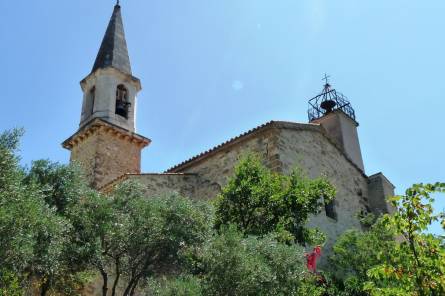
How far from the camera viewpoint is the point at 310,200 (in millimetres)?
10930

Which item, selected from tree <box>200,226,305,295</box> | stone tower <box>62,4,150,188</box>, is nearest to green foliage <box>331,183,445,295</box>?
tree <box>200,226,305,295</box>

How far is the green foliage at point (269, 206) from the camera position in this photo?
10.8 m

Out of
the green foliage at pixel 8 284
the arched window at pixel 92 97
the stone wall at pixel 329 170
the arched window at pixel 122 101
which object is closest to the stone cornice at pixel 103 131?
the arched window at pixel 92 97

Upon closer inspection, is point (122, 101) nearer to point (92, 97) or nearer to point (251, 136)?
point (92, 97)

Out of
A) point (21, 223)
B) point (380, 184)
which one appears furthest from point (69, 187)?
point (380, 184)

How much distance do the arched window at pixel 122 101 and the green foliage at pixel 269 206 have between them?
9466mm

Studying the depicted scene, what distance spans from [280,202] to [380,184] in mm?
7633

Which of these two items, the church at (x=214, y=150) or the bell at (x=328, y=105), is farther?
the bell at (x=328, y=105)

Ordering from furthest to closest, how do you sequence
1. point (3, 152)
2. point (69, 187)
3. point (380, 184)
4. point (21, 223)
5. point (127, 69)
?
point (127, 69) < point (380, 184) < point (69, 187) < point (3, 152) < point (21, 223)

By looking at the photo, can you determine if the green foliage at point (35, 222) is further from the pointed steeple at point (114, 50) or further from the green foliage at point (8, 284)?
the pointed steeple at point (114, 50)

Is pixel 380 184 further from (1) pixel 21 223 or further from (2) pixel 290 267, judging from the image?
(1) pixel 21 223

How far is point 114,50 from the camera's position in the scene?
2105 cm

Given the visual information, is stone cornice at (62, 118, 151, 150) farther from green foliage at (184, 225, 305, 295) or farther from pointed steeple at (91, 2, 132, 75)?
green foliage at (184, 225, 305, 295)

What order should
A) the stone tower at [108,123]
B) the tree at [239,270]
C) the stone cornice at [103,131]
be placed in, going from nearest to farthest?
1. the tree at [239,270]
2. the stone tower at [108,123]
3. the stone cornice at [103,131]
